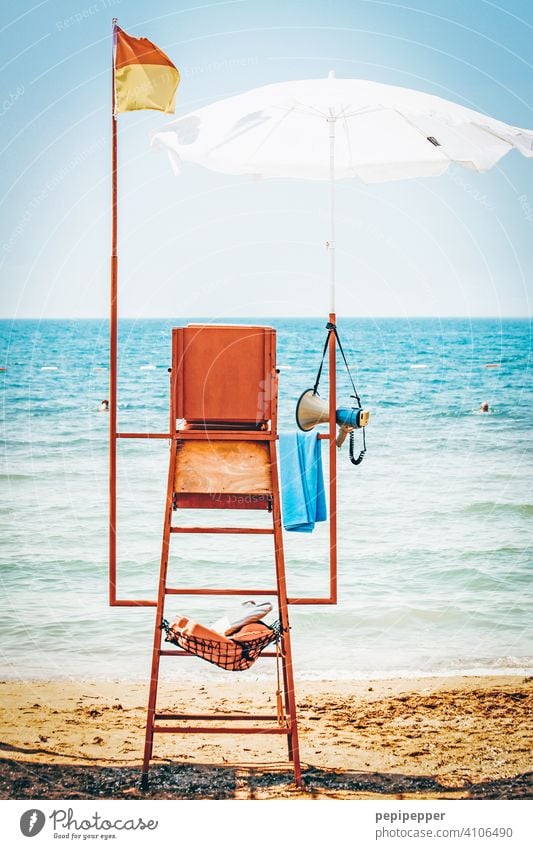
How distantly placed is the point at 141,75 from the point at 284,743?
271 cm

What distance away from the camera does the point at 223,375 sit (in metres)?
3.88

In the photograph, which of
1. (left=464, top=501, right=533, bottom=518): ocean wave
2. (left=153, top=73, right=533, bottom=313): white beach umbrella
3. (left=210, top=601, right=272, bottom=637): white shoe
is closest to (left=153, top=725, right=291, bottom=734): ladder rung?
(left=210, top=601, right=272, bottom=637): white shoe

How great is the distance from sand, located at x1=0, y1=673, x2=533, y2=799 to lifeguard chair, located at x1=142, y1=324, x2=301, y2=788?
0.32 m

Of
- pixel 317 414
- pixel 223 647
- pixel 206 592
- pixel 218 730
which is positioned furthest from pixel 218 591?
pixel 317 414

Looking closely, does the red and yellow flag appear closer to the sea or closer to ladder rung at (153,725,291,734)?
ladder rung at (153,725,291,734)

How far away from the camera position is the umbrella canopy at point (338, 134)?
4.11 m

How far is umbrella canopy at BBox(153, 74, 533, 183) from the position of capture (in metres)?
4.11

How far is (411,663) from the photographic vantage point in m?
5.97

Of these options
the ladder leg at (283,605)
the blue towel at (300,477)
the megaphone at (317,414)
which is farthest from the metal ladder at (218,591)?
the megaphone at (317,414)

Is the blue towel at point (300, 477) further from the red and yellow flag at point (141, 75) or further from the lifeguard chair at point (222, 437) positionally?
the red and yellow flag at point (141, 75)

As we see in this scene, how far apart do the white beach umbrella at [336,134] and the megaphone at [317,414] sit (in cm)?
38
